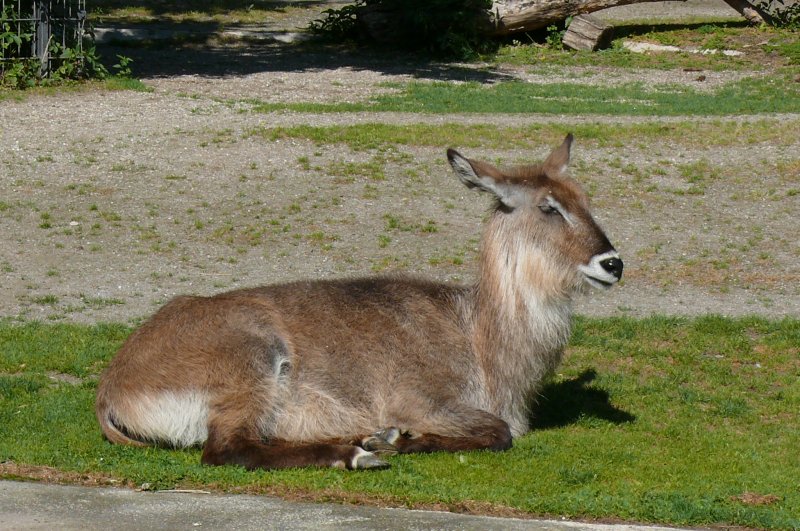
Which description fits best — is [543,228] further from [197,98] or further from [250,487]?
[197,98]

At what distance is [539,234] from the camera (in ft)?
24.9

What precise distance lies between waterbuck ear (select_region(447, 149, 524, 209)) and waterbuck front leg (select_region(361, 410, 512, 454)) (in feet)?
4.37

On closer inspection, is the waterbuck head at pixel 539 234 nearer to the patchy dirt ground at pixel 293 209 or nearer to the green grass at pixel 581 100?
the patchy dirt ground at pixel 293 209

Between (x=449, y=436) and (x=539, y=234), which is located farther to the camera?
(x=539, y=234)

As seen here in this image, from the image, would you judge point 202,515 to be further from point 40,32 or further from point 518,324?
point 40,32

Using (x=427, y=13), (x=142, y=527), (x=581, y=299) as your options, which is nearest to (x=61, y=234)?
(x=581, y=299)

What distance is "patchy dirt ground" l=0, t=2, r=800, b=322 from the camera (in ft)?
38.9

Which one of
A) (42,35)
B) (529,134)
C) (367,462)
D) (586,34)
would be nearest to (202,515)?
(367,462)

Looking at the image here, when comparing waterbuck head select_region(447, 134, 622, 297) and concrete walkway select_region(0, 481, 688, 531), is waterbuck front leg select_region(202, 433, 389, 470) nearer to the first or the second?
concrete walkway select_region(0, 481, 688, 531)

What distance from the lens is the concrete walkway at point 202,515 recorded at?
564 centimetres


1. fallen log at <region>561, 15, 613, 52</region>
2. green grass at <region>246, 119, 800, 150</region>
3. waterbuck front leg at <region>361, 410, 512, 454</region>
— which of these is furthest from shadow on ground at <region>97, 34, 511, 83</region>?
waterbuck front leg at <region>361, 410, 512, 454</region>

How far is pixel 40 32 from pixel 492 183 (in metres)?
13.6

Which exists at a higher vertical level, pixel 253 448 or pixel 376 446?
pixel 253 448

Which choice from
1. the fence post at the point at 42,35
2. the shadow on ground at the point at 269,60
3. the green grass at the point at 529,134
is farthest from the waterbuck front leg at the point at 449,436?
the shadow on ground at the point at 269,60
